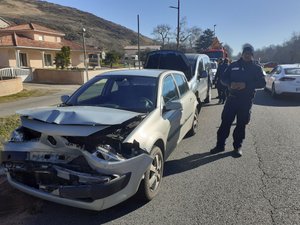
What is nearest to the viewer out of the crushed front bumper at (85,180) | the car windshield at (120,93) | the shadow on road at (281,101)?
the crushed front bumper at (85,180)

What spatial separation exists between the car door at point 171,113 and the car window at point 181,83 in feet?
0.84

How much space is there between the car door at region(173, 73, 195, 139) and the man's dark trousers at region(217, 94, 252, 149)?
67 centimetres

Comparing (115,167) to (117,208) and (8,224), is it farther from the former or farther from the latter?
(8,224)

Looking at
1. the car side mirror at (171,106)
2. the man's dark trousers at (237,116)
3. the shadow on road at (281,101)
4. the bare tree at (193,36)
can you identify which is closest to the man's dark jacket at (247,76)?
the man's dark trousers at (237,116)

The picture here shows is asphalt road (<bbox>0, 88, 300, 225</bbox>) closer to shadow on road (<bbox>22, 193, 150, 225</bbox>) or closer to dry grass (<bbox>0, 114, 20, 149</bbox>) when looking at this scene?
shadow on road (<bbox>22, 193, 150, 225</bbox>)

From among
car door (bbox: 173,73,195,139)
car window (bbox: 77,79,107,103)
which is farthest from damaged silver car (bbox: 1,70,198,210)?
car door (bbox: 173,73,195,139)

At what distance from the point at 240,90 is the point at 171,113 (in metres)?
1.56

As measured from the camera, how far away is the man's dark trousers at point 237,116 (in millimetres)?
5316

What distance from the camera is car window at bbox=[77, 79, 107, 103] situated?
4.69 m

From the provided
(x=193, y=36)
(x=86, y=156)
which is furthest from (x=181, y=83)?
(x=193, y=36)

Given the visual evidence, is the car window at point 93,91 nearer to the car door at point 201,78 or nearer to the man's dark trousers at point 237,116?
the man's dark trousers at point 237,116

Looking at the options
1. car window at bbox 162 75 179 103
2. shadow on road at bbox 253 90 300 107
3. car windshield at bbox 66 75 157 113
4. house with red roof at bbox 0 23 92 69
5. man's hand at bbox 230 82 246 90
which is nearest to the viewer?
car windshield at bbox 66 75 157 113

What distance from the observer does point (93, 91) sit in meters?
4.91

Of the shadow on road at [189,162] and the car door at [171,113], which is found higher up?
the car door at [171,113]
